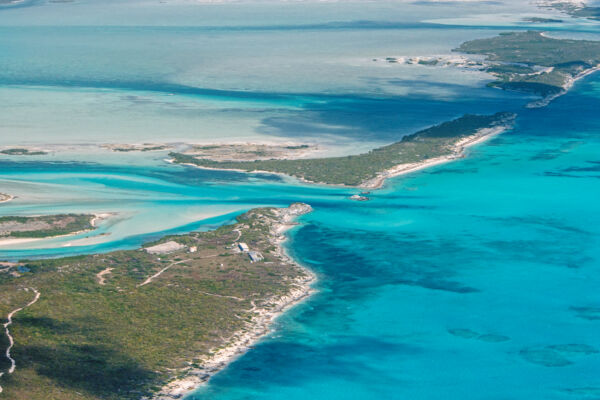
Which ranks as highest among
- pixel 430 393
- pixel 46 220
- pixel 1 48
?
pixel 1 48

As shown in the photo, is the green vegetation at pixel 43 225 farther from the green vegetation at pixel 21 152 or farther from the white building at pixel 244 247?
the green vegetation at pixel 21 152

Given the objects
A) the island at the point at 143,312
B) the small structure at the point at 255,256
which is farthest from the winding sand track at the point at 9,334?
the small structure at the point at 255,256

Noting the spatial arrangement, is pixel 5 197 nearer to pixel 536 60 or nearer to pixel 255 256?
pixel 255 256

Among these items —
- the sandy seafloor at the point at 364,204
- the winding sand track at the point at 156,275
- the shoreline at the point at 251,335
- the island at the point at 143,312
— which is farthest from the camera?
the winding sand track at the point at 156,275

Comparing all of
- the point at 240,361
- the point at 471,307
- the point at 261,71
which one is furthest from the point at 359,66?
the point at 240,361

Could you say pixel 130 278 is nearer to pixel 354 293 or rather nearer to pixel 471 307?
pixel 354 293

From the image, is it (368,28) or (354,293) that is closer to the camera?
(354,293)
